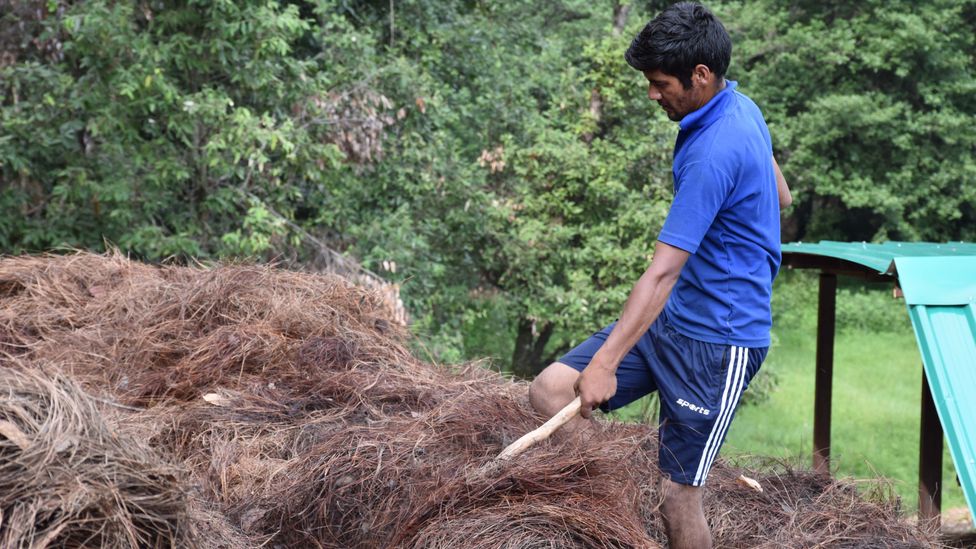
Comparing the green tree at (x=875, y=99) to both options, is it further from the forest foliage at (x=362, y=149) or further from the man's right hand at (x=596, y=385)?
the man's right hand at (x=596, y=385)

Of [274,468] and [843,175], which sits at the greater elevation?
[274,468]

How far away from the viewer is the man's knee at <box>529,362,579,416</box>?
315 centimetres

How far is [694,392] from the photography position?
2941 mm

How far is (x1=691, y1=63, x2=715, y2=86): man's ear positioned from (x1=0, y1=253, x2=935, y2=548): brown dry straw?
1.12 meters

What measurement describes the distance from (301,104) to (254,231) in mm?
1173

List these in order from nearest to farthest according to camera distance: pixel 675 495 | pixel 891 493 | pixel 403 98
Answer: pixel 675 495
pixel 891 493
pixel 403 98

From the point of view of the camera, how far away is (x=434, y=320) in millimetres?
8914

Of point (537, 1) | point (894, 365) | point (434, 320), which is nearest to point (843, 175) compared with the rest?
point (894, 365)

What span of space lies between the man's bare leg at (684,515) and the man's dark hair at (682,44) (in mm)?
1164

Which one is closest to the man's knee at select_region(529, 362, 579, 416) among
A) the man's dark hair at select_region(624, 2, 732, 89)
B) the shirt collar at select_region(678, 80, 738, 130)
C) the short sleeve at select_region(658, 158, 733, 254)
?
the short sleeve at select_region(658, 158, 733, 254)

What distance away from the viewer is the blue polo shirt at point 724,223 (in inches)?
109

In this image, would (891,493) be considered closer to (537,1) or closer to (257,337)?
(257,337)

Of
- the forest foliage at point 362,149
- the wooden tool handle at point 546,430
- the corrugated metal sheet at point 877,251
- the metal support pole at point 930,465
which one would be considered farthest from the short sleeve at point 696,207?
the forest foliage at point 362,149

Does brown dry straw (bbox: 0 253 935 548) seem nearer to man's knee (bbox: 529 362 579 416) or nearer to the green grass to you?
man's knee (bbox: 529 362 579 416)
